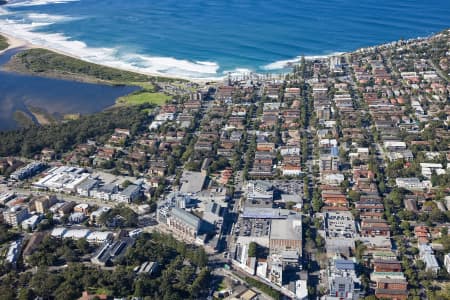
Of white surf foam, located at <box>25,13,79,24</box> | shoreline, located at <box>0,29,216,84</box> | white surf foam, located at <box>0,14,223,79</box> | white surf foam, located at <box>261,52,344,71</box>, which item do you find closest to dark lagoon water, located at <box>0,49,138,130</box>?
shoreline, located at <box>0,29,216,84</box>

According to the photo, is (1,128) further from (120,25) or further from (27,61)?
(120,25)

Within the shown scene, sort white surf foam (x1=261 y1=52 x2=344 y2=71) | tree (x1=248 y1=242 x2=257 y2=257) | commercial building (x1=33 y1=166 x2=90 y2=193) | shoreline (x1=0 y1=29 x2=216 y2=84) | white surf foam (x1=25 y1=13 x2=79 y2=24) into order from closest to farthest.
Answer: tree (x1=248 y1=242 x2=257 y2=257)
commercial building (x1=33 y1=166 x2=90 y2=193)
shoreline (x1=0 y1=29 x2=216 y2=84)
white surf foam (x1=261 y1=52 x2=344 y2=71)
white surf foam (x1=25 y1=13 x2=79 y2=24)

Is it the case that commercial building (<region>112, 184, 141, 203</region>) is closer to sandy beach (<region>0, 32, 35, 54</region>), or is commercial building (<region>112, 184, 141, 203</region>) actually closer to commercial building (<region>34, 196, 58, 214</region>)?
commercial building (<region>34, 196, 58, 214</region>)

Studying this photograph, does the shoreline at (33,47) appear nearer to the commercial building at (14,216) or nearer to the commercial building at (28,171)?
the commercial building at (28,171)

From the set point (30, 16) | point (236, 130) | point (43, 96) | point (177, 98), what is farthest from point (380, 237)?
point (30, 16)

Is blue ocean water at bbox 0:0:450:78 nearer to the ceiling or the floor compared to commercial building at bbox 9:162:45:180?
nearer to the ceiling

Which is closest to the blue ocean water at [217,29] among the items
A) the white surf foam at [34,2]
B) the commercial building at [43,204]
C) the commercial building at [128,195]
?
the white surf foam at [34,2]
